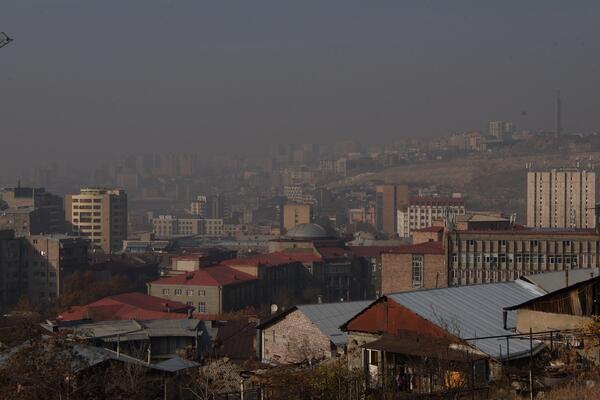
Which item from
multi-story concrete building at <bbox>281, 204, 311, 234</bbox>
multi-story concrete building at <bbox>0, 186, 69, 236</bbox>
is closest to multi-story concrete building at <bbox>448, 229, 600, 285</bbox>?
multi-story concrete building at <bbox>0, 186, 69, 236</bbox>

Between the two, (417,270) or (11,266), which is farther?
(11,266)

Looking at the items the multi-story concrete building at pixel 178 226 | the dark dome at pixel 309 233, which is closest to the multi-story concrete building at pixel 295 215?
the multi-story concrete building at pixel 178 226

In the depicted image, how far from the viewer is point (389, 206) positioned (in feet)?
457

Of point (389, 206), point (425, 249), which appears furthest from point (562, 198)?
point (389, 206)

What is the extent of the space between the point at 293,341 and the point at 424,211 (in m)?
93.4

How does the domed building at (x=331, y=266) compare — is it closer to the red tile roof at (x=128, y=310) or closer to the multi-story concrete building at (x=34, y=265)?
the multi-story concrete building at (x=34, y=265)

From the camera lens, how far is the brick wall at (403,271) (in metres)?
45.5

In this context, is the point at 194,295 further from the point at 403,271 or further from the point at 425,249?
the point at 425,249

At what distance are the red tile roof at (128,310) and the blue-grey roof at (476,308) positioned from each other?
20.9 meters

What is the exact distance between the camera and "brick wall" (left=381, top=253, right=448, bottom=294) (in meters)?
45.5

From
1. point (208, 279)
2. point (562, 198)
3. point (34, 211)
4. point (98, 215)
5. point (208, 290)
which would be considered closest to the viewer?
point (208, 290)

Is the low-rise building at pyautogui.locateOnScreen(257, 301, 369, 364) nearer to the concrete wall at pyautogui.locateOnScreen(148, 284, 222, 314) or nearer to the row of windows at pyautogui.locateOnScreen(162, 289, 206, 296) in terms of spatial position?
the concrete wall at pyautogui.locateOnScreen(148, 284, 222, 314)

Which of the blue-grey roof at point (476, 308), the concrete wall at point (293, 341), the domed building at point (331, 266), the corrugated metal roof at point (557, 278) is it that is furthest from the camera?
the domed building at point (331, 266)

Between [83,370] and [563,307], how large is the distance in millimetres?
6430
